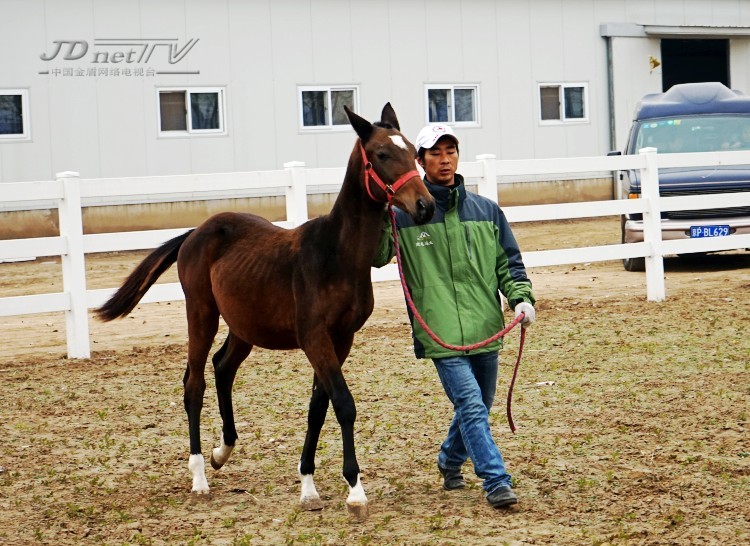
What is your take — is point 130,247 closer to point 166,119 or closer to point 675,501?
point 675,501

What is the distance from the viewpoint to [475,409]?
5098 mm

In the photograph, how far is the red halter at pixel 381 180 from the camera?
495 centimetres

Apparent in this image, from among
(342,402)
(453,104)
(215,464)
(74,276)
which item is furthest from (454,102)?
(342,402)

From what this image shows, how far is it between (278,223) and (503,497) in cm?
628

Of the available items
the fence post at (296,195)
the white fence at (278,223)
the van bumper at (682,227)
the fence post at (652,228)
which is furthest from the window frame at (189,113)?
the fence post at (652,228)

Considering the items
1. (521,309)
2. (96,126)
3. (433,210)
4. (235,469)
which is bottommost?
(235,469)

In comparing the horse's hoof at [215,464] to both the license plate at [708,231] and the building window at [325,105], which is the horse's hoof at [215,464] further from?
the building window at [325,105]

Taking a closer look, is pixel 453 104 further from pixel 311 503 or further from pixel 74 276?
pixel 311 503

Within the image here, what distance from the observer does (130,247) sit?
33.4 feet

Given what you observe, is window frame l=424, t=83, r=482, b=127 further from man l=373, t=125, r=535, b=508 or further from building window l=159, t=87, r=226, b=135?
man l=373, t=125, r=535, b=508

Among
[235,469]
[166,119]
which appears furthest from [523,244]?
[235,469]

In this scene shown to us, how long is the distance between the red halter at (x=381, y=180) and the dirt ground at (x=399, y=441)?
149 cm

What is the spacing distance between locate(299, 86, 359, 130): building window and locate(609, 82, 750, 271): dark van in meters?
6.70

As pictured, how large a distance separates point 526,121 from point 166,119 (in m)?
7.67
